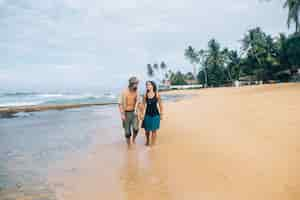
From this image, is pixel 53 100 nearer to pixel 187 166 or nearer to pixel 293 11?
pixel 293 11

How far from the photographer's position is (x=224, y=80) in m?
57.0

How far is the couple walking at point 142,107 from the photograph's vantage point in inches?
244

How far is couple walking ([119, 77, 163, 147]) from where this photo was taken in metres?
6.20

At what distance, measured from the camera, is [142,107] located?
20.8 ft

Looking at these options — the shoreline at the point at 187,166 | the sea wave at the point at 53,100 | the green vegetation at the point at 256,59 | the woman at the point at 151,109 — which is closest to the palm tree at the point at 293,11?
the green vegetation at the point at 256,59

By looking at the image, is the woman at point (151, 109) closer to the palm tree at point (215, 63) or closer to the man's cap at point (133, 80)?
the man's cap at point (133, 80)

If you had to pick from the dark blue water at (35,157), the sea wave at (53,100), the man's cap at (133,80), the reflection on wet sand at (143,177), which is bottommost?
the sea wave at (53,100)

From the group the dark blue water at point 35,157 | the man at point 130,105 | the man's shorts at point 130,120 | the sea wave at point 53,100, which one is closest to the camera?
the dark blue water at point 35,157

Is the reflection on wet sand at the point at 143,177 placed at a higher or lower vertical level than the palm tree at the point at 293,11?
lower

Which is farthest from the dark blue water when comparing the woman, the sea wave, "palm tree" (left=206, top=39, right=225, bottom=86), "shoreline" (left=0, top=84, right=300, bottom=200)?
"palm tree" (left=206, top=39, right=225, bottom=86)

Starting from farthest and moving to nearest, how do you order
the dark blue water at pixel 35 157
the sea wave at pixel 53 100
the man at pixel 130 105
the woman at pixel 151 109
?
the sea wave at pixel 53 100, the man at pixel 130 105, the woman at pixel 151 109, the dark blue water at pixel 35 157

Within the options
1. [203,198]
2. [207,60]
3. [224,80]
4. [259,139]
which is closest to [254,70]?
[224,80]

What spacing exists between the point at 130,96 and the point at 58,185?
9.09ft

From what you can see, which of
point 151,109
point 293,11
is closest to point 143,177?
point 151,109
